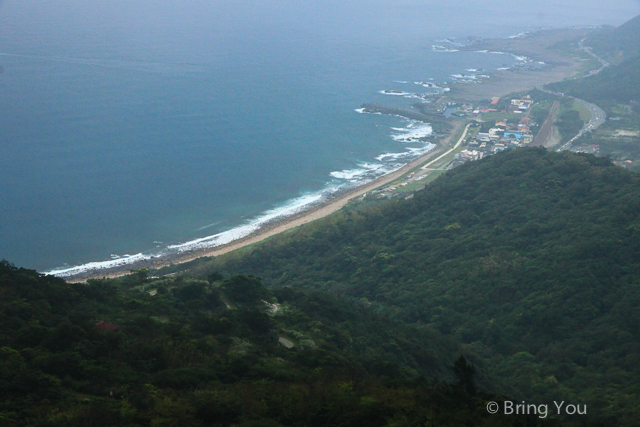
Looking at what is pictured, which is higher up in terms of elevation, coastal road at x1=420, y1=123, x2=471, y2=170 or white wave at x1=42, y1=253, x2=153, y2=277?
white wave at x1=42, y1=253, x2=153, y2=277

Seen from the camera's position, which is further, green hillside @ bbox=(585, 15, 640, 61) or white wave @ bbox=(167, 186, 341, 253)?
green hillside @ bbox=(585, 15, 640, 61)

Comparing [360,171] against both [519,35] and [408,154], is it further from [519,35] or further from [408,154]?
[519,35]

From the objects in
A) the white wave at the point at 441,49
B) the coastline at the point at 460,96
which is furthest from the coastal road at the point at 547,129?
the white wave at the point at 441,49

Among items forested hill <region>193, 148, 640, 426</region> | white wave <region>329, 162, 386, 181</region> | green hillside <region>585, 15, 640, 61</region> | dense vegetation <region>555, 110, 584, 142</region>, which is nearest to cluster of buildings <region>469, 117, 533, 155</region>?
dense vegetation <region>555, 110, 584, 142</region>

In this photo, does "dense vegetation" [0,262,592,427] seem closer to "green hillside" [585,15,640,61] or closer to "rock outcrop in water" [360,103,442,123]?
"rock outcrop in water" [360,103,442,123]

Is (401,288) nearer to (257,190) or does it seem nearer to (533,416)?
(533,416)

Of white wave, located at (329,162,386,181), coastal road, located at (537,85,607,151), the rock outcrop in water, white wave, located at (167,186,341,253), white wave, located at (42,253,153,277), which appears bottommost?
coastal road, located at (537,85,607,151)

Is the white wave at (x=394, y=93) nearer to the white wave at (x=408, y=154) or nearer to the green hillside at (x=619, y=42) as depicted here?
the white wave at (x=408, y=154)

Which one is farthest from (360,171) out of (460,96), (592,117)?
(592,117)
